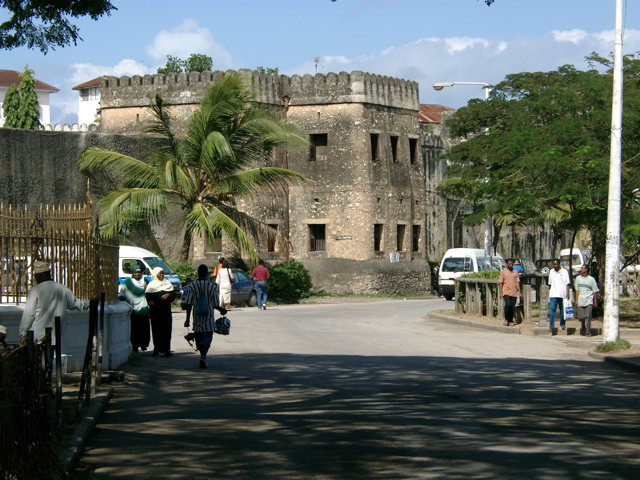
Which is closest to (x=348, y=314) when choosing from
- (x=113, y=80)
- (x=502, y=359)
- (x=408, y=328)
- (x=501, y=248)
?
(x=408, y=328)

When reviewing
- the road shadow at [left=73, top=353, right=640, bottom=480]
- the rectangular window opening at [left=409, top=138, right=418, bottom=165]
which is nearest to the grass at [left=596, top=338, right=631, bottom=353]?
the road shadow at [left=73, top=353, right=640, bottom=480]

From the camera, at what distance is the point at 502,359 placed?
54.4 feet

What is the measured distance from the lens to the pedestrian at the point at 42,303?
34.8ft

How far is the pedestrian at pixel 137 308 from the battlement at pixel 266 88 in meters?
25.4

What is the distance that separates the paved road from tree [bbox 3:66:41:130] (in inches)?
1753

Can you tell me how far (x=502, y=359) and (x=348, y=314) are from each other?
1334 centimetres

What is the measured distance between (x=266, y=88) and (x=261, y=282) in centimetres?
1321

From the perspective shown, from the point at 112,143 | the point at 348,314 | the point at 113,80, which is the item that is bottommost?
the point at 348,314

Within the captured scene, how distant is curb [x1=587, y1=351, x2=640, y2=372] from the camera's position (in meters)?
15.1

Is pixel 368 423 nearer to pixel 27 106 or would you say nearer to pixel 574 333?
pixel 574 333

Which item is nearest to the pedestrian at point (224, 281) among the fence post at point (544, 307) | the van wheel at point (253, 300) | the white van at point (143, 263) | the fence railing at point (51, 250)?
the white van at point (143, 263)

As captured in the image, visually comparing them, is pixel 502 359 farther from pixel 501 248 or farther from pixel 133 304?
pixel 501 248

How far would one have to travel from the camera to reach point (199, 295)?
15.5 m

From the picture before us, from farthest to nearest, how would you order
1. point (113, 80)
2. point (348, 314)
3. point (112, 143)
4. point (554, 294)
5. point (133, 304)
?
1. point (113, 80)
2. point (112, 143)
3. point (348, 314)
4. point (554, 294)
5. point (133, 304)
